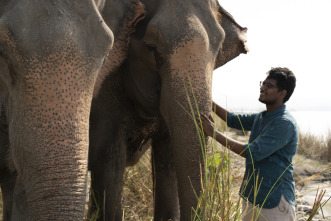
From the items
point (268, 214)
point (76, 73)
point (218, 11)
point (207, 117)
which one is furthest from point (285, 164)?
point (76, 73)

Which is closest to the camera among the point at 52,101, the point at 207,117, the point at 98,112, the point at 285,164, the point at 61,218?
the point at 61,218

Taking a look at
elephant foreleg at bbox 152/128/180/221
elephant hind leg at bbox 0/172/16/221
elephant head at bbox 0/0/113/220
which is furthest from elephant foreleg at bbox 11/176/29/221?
elephant foreleg at bbox 152/128/180/221

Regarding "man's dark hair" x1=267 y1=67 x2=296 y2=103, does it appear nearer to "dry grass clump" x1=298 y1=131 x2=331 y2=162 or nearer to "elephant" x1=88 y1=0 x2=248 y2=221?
"elephant" x1=88 y1=0 x2=248 y2=221

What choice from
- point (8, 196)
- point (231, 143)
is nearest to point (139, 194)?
point (8, 196)

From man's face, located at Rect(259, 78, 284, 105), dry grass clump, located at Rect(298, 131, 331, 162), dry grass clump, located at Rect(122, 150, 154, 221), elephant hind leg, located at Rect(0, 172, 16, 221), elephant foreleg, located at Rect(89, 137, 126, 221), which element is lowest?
dry grass clump, located at Rect(298, 131, 331, 162)

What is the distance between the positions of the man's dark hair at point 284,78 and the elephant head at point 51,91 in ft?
3.85

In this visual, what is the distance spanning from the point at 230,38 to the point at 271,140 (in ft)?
3.06

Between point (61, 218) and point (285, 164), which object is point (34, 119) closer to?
point (61, 218)

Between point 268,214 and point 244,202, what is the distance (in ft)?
0.63

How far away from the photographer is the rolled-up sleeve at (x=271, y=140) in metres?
3.04

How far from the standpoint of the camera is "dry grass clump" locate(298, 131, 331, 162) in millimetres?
9383

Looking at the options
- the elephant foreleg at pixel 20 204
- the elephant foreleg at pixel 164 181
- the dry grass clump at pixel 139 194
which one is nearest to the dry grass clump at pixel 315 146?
the dry grass clump at pixel 139 194

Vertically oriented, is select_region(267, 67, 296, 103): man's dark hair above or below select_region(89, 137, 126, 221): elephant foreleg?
above

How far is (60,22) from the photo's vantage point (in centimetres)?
236
